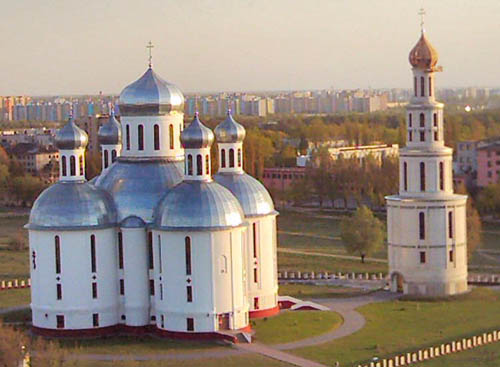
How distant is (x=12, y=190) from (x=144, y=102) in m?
47.2

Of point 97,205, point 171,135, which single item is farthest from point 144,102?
point 97,205

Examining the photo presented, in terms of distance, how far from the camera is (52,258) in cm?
3688

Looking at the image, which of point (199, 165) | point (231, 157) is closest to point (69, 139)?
point (199, 165)

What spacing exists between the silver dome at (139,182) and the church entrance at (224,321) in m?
3.96

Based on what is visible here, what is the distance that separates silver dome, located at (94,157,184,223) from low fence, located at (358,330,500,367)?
9.48 metres

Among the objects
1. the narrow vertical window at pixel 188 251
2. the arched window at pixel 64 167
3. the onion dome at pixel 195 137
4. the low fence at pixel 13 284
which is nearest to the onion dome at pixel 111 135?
the arched window at pixel 64 167

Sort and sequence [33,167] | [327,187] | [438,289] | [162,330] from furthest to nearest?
[33,167] → [327,187] → [438,289] → [162,330]

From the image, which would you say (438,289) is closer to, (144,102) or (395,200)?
(395,200)

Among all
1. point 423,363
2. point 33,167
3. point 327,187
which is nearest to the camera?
point 423,363

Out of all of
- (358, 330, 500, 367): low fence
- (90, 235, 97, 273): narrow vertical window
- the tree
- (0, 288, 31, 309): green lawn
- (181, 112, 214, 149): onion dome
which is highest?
(181, 112, 214, 149): onion dome

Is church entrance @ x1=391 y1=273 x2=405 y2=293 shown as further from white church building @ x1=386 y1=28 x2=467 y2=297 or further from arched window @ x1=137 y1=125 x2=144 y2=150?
arched window @ x1=137 y1=125 x2=144 y2=150

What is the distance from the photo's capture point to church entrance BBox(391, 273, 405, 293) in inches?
1756

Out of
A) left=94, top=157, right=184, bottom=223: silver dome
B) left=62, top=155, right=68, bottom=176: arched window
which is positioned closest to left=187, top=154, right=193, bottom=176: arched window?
left=94, top=157, right=184, bottom=223: silver dome

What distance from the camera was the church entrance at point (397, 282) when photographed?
146ft
